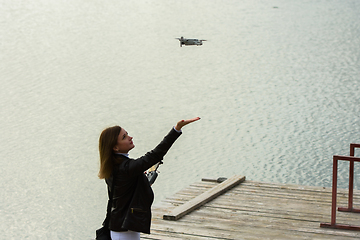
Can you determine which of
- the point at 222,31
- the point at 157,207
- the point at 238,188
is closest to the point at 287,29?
the point at 222,31

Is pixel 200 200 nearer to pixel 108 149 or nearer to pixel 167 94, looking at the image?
pixel 108 149

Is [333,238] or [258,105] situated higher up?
[258,105]

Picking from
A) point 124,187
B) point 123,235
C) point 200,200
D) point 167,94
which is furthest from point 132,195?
point 167,94

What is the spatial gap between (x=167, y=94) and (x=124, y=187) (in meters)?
7.30

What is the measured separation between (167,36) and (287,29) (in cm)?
311

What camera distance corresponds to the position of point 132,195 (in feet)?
7.14

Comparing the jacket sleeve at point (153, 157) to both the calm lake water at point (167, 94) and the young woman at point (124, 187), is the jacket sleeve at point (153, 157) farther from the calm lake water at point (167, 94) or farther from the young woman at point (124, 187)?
the calm lake water at point (167, 94)

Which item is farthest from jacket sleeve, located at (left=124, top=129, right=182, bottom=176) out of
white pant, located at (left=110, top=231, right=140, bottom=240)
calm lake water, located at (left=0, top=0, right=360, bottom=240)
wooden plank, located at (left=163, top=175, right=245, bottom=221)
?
calm lake water, located at (left=0, top=0, right=360, bottom=240)

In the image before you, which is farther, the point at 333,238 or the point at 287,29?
the point at 287,29

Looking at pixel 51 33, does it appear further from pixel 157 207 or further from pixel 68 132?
pixel 157 207

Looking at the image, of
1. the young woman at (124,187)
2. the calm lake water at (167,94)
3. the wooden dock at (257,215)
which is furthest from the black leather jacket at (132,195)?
the calm lake water at (167,94)

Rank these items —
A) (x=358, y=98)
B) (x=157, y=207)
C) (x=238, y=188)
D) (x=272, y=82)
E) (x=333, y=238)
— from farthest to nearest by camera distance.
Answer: (x=272, y=82)
(x=358, y=98)
(x=238, y=188)
(x=157, y=207)
(x=333, y=238)

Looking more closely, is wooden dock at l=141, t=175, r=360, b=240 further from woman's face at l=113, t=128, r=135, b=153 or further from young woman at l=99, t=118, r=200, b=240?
woman's face at l=113, t=128, r=135, b=153

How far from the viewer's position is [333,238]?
3301 millimetres
